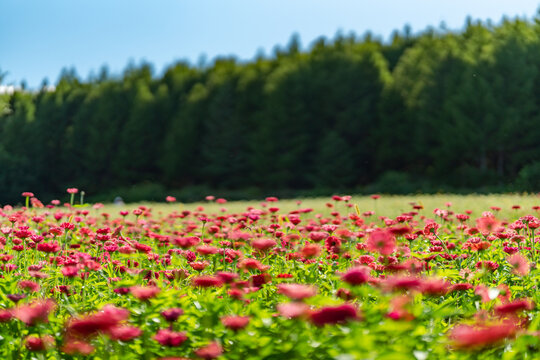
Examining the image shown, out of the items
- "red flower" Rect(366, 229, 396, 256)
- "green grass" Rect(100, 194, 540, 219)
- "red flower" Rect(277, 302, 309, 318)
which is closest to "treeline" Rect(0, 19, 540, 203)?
"green grass" Rect(100, 194, 540, 219)

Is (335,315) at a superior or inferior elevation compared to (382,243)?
inferior

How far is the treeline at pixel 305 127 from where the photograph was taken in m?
25.8

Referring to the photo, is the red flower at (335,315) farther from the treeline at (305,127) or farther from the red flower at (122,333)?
the treeline at (305,127)

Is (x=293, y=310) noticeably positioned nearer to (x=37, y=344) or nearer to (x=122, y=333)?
(x=122, y=333)

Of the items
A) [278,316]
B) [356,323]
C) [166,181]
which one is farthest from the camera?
[166,181]

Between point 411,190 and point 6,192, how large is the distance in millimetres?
22098

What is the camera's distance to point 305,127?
3055cm

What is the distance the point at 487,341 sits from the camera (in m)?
1.60

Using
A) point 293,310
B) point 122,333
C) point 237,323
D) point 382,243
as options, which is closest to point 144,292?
point 122,333

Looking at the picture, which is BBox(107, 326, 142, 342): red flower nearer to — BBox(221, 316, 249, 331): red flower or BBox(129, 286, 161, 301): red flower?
BBox(129, 286, 161, 301): red flower

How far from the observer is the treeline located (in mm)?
25750

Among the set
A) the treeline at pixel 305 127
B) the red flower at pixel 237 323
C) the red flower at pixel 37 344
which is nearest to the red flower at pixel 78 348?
the red flower at pixel 37 344

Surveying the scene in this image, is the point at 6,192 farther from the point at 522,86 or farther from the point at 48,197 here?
the point at 522,86

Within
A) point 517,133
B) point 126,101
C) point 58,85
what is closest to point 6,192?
point 126,101
